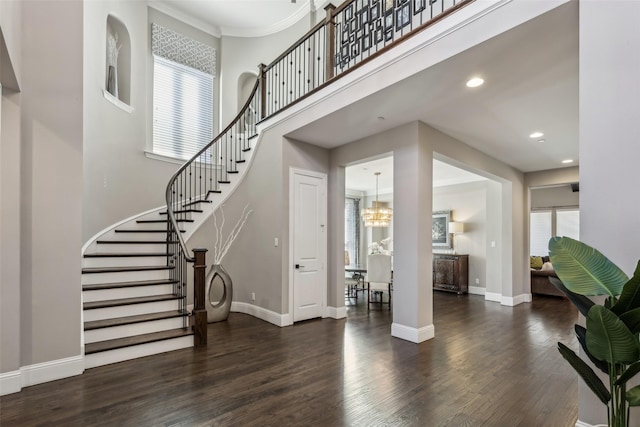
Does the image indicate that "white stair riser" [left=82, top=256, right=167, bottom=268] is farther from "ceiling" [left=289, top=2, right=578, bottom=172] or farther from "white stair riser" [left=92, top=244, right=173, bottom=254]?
"ceiling" [left=289, top=2, right=578, bottom=172]

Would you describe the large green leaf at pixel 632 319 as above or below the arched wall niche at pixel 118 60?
below

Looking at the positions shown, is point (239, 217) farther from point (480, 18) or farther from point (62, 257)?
point (480, 18)

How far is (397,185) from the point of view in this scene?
440 centimetres

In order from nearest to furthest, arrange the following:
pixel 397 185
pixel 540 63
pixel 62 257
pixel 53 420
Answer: pixel 53 420 → pixel 540 63 → pixel 62 257 → pixel 397 185

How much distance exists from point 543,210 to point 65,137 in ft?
33.6

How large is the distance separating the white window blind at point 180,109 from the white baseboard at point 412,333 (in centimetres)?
530

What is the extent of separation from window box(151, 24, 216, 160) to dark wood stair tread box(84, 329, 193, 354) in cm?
397

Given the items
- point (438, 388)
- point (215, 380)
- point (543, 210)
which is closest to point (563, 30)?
point (438, 388)

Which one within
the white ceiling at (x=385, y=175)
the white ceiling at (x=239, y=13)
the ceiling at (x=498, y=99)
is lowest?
the white ceiling at (x=385, y=175)

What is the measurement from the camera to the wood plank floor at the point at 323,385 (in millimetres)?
2387

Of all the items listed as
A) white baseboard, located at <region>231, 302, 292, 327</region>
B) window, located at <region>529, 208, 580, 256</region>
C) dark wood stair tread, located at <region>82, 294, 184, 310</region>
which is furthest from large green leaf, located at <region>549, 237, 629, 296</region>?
window, located at <region>529, 208, 580, 256</region>

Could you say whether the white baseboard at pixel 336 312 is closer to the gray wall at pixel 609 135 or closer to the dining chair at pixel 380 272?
the dining chair at pixel 380 272

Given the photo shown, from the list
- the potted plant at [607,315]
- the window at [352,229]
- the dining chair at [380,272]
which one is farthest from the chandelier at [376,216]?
the potted plant at [607,315]

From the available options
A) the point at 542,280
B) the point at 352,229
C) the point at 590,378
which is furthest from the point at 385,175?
the point at 590,378
